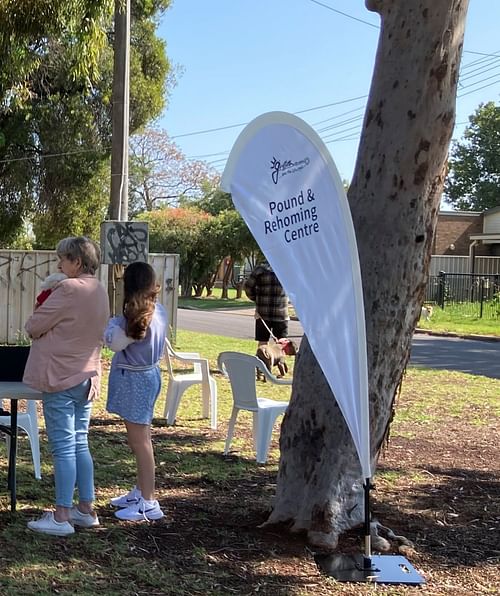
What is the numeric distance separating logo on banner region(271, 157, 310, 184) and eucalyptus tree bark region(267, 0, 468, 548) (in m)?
0.92

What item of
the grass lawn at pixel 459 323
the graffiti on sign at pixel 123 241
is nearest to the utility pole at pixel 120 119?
the graffiti on sign at pixel 123 241

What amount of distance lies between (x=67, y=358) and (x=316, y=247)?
5.22 feet

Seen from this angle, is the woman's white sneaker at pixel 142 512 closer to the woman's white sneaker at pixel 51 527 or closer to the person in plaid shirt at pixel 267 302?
the woman's white sneaker at pixel 51 527

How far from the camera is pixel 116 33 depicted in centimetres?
1295

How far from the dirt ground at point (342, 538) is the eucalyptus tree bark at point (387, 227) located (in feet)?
0.96

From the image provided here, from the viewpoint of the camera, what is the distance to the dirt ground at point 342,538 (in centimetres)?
415

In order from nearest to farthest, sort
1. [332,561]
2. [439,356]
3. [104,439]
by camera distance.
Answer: [332,561]
[104,439]
[439,356]

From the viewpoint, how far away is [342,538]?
15.4ft

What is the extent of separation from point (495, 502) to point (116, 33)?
10.0 metres

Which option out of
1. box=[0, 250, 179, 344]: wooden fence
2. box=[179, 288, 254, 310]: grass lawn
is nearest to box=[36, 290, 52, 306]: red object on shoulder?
box=[0, 250, 179, 344]: wooden fence

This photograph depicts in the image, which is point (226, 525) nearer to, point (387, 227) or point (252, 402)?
point (252, 402)

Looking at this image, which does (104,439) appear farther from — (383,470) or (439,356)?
(439,356)

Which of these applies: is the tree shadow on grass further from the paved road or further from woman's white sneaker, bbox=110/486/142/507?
the paved road

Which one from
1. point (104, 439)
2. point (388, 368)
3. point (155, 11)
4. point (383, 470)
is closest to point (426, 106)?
point (388, 368)
